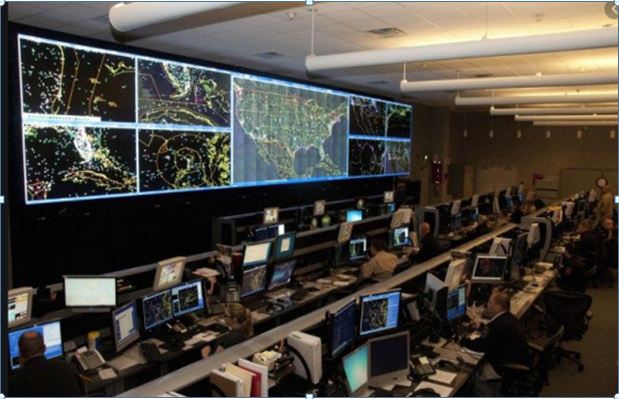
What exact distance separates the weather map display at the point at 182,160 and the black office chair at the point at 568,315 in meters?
5.19

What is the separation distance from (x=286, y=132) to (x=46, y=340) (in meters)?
6.71

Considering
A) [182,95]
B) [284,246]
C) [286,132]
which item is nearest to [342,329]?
[284,246]

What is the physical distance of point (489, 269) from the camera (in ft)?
18.4

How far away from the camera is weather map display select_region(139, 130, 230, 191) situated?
715 centimetres

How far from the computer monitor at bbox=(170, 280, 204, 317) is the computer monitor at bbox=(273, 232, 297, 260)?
138cm

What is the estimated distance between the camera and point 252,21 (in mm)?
5473

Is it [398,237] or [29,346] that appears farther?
[398,237]

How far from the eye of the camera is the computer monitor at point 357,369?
3217 millimetres

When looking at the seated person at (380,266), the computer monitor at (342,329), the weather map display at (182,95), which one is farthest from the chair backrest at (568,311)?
the weather map display at (182,95)

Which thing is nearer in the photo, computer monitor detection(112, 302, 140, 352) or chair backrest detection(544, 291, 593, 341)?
computer monitor detection(112, 302, 140, 352)

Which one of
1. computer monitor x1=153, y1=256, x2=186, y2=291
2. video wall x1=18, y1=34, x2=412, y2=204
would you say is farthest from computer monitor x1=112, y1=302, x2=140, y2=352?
video wall x1=18, y1=34, x2=412, y2=204

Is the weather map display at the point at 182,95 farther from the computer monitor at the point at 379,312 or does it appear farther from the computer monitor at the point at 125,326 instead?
the computer monitor at the point at 379,312

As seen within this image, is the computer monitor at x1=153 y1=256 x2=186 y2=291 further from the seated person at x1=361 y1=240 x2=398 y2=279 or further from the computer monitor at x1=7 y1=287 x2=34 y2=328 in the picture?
the seated person at x1=361 y1=240 x2=398 y2=279

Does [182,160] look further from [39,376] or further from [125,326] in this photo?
[39,376]
